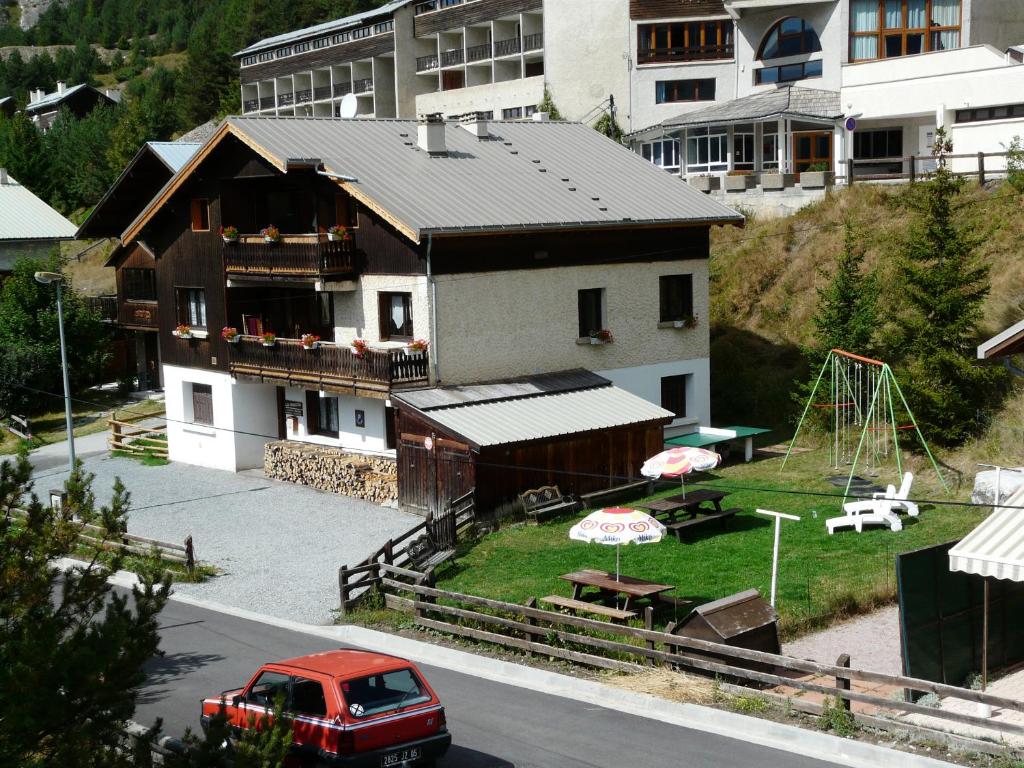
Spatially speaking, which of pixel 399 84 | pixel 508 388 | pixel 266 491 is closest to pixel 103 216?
pixel 266 491

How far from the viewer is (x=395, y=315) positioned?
110ft

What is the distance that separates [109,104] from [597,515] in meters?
117

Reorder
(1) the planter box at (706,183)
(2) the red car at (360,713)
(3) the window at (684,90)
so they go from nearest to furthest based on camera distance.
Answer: (2) the red car at (360,713)
(1) the planter box at (706,183)
(3) the window at (684,90)

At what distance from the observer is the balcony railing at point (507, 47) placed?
224 ft

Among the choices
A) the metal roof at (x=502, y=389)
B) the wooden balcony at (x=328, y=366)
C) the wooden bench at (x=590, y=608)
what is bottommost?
the wooden bench at (x=590, y=608)

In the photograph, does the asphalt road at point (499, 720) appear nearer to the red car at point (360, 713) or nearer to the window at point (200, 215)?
the red car at point (360, 713)

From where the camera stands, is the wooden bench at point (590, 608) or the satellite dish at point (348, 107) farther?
the satellite dish at point (348, 107)

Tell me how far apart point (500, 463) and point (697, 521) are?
5163 millimetres

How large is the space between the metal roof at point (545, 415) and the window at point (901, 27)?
27.1 meters

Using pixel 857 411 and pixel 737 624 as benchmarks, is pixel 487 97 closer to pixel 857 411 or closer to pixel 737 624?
pixel 857 411

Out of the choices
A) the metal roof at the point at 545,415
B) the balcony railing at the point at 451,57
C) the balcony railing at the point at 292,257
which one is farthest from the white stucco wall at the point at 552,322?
the balcony railing at the point at 451,57

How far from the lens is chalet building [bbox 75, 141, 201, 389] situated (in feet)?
156

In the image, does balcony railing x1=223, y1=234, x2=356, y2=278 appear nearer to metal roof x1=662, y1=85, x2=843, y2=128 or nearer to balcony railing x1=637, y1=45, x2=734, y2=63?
metal roof x1=662, y1=85, x2=843, y2=128

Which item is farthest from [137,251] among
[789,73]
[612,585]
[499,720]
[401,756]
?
[401,756]
